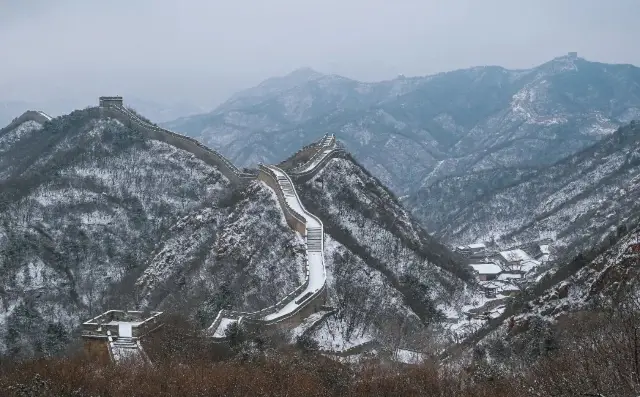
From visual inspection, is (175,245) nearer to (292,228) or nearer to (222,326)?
(292,228)

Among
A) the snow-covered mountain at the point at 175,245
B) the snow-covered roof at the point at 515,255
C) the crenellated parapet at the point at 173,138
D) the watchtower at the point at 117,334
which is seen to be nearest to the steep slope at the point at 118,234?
the snow-covered mountain at the point at 175,245

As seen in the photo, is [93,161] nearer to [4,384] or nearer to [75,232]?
[75,232]

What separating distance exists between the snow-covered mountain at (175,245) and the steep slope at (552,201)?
1237 inches

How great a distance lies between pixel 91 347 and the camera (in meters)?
26.9

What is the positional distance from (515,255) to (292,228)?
4419 cm

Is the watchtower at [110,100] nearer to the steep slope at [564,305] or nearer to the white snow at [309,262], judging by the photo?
the white snow at [309,262]

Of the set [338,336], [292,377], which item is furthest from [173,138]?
[292,377]

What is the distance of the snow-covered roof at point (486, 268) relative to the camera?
2663 inches

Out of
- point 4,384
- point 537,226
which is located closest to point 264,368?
point 4,384

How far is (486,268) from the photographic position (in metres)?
69.5

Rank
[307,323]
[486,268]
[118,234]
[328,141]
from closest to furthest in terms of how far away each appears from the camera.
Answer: [307,323] < [118,234] < [328,141] < [486,268]

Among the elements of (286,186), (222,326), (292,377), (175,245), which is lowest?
(292,377)

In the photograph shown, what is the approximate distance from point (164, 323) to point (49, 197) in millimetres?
34891

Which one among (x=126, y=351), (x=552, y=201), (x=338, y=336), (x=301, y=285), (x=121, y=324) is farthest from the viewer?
(x=552, y=201)
